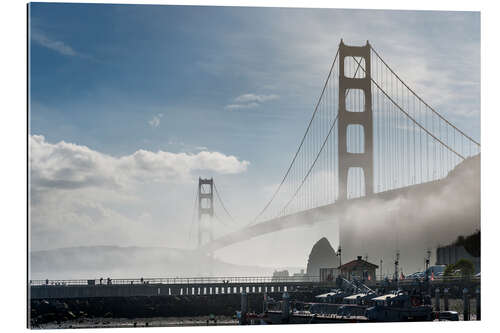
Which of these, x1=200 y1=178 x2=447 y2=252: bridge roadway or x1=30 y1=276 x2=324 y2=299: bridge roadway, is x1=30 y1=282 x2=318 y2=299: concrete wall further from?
x1=200 y1=178 x2=447 y2=252: bridge roadway

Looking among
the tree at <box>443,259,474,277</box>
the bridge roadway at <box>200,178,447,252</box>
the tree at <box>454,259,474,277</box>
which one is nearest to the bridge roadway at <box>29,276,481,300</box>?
the tree at <box>443,259,474,277</box>

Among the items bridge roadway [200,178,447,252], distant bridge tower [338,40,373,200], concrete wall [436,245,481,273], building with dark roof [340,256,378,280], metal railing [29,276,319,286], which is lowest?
metal railing [29,276,319,286]

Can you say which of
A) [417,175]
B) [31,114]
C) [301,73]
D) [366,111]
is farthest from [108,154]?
[366,111]

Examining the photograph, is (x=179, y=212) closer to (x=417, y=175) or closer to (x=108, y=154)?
(x=108, y=154)

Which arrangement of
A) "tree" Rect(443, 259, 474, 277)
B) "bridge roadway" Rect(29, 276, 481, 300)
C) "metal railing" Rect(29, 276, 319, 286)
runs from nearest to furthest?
"tree" Rect(443, 259, 474, 277), "bridge roadway" Rect(29, 276, 481, 300), "metal railing" Rect(29, 276, 319, 286)

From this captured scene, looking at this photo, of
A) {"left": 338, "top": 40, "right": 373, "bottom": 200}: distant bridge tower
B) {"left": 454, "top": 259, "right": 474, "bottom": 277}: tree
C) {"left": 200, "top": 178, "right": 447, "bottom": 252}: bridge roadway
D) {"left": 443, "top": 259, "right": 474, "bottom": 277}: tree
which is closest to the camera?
{"left": 200, "top": 178, "right": 447, "bottom": 252}: bridge roadway

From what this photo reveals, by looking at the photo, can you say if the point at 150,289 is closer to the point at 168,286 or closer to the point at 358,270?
the point at 168,286

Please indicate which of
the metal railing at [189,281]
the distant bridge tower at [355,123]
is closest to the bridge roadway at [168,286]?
the metal railing at [189,281]

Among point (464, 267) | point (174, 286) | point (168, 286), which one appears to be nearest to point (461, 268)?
point (464, 267)

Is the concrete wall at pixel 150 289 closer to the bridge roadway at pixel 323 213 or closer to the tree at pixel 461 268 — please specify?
the bridge roadway at pixel 323 213
